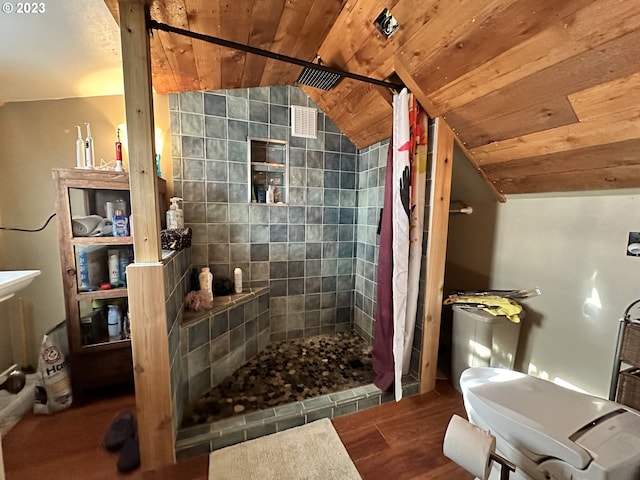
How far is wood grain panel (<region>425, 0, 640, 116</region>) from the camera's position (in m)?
0.80

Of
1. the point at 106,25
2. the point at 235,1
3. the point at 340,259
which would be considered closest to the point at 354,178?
the point at 340,259

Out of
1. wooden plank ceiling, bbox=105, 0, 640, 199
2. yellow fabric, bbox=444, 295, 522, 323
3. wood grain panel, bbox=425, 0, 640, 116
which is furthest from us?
yellow fabric, bbox=444, 295, 522, 323

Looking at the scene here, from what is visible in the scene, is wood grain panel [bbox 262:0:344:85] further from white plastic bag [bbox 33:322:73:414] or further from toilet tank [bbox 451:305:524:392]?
white plastic bag [bbox 33:322:73:414]

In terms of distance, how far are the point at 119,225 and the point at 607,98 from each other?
8.02 feet

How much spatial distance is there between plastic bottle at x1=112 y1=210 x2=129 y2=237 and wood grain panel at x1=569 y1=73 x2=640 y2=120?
234 cm

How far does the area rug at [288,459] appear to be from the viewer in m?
1.16

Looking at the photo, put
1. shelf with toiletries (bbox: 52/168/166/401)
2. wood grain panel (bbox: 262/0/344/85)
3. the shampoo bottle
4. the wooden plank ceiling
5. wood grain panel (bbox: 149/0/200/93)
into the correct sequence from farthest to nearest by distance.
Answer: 1. the shampoo bottle
2. shelf with toiletries (bbox: 52/168/166/401)
3. wood grain panel (bbox: 262/0/344/85)
4. wood grain panel (bbox: 149/0/200/93)
5. the wooden plank ceiling

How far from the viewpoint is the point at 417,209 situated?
1.61 meters

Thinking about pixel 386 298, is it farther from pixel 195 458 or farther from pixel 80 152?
pixel 80 152

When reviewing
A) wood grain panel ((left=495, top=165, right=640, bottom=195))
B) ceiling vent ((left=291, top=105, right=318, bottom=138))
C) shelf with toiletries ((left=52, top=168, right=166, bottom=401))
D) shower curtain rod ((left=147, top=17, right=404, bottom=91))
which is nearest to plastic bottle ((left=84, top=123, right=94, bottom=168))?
shelf with toiletries ((left=52, top=168, right=166, bottom=401))

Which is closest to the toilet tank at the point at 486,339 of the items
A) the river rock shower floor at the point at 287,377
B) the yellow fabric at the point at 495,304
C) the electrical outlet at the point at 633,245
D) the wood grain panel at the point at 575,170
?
the yellow fabric at the point at 495,304

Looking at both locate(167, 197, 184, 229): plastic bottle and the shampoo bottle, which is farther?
the shampoo bottle

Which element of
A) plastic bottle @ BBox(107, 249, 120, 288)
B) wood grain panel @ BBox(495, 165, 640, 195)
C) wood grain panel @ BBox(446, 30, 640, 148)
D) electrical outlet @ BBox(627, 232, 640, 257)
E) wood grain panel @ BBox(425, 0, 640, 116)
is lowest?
plastic bottle @ BBox(107, 249, 120, 288)

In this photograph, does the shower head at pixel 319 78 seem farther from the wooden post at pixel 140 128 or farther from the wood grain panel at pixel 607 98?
the wood grain panel at pixel 607 98
